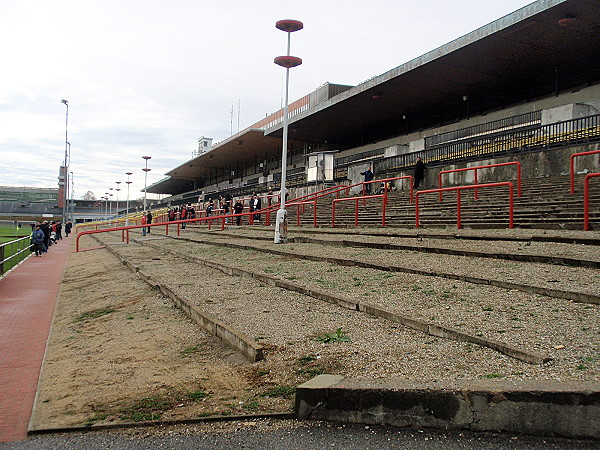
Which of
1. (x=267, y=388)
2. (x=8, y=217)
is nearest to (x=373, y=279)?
(x=267, y=388)

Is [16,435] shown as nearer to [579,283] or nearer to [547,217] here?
[579,283]

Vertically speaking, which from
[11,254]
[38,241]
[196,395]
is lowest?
[196,395]

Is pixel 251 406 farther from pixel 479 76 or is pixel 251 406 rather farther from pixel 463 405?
pixel 479 76

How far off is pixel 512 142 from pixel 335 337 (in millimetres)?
17020

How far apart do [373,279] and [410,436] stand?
455cm

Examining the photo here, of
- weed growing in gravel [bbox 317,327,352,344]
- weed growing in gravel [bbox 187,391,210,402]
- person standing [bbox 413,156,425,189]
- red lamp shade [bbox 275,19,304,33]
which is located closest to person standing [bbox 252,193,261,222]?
person standing [bbox 413,156,425,189]

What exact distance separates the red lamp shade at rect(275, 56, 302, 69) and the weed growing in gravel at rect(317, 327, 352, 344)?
10193mm

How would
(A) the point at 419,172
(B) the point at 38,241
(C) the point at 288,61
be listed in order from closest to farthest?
(C) the point at 288,61
(A) the point at 419,172
(B) the point at 38,241

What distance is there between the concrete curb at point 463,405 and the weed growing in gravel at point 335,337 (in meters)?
1.26

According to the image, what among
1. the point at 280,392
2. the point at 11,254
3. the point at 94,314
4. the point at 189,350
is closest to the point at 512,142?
the point at 94,314

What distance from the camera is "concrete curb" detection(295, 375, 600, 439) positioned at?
3.01m

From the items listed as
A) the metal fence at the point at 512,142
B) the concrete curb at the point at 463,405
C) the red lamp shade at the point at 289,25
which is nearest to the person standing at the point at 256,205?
the metal fence at the point at 512,142

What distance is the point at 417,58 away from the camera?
82.0 feet

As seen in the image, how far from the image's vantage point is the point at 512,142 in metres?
19.5
